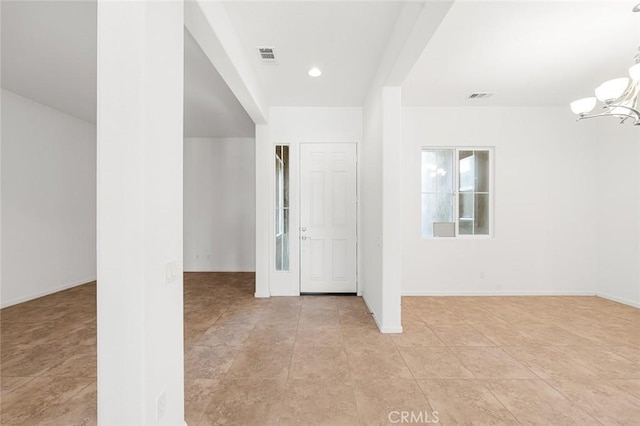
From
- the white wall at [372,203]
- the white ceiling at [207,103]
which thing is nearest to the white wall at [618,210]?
the white wall at [372,203]

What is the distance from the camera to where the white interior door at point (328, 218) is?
15.6 feet

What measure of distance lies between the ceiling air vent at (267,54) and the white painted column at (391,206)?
48.2 inches

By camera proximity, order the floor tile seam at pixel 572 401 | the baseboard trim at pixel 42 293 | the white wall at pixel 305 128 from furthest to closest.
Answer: the white wall at pixel 305 128
the baseboard trim at pixel 42 293
the floor tile seam at pixel 572 401

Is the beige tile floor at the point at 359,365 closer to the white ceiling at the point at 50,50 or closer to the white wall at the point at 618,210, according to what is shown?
the white wall at the point at 618,210

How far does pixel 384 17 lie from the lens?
8.19 feet

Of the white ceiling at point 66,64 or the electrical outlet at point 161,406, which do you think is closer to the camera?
A: the electrical outlet at point 161,406

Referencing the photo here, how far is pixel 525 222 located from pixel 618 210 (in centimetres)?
127

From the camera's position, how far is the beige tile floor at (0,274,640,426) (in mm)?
1960

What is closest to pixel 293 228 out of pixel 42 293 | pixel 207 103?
pixel 207 103

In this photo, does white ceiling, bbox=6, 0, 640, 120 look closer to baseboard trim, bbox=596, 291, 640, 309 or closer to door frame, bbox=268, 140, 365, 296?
door frame, bbox=268, 140, 365, 296

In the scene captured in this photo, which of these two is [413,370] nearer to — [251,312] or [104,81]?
[251,312]

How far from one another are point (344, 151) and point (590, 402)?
3827 millimetres

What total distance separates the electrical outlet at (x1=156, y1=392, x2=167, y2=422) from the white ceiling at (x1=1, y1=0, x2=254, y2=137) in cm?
285

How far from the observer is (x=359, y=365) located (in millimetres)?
2533
